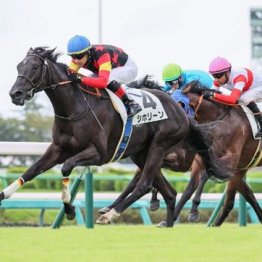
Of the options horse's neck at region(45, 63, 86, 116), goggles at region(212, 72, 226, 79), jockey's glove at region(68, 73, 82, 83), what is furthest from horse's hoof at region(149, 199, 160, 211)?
jockey's glove at region(68, 73, 82, 83)

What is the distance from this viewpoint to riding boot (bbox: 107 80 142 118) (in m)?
9.02

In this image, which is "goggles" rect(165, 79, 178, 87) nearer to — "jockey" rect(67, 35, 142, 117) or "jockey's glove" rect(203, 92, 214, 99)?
"jockey's glove" rect(203, 92, 214, 99)

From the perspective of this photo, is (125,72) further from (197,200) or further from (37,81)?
(197,200)

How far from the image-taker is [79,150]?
8.77 m

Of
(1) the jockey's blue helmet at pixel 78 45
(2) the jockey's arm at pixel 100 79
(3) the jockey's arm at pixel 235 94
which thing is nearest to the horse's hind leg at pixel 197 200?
(3) the jockey's arm at pixel 235 94

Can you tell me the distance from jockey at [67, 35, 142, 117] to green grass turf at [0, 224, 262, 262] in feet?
4.16

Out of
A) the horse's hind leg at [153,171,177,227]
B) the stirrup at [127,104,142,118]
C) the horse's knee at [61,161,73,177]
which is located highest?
→ the stirrup at [127,104,142,118]

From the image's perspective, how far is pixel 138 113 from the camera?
9188 millimetres

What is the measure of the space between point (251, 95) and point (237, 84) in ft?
1.01

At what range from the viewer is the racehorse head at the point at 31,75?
8453 mm

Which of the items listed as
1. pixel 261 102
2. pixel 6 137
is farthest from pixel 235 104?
pixel 6 137

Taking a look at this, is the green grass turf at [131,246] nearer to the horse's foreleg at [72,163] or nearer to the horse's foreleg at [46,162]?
the horse's foreleg at [72,163]

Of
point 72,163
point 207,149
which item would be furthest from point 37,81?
point 207,149

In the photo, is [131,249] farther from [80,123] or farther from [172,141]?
[172,141]
